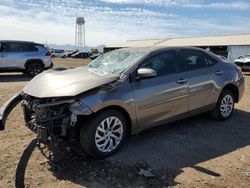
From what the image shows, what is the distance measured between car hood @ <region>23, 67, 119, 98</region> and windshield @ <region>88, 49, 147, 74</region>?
0.25m

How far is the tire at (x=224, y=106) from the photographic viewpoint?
7234mm

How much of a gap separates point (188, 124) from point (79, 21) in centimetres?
12127

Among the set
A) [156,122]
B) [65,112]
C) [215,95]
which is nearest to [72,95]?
[65,112]

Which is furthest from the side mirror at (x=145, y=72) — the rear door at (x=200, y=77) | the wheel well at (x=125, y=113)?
the rear door at (x=200, y=77)

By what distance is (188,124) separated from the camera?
7102 mm

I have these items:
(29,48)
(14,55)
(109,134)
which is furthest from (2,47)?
(109,134)

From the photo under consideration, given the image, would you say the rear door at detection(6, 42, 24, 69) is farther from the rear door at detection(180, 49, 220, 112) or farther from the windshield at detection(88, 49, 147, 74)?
the rear door at detection(180, 49, 220, 112)

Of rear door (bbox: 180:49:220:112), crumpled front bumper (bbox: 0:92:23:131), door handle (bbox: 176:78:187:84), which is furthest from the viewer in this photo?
rear door (bbox: 180:49:220:112)

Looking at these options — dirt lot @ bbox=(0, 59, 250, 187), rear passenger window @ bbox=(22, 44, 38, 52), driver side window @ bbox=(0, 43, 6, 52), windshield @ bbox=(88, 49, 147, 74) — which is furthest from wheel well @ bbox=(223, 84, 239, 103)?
driver side window @ bbox=(0, 43, 6, 52)

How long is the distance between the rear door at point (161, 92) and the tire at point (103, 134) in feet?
1.30

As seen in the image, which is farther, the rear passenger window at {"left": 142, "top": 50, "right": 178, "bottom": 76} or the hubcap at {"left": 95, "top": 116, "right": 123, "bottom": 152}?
the rear passenger window at {"left": 142, "top": 50, "right": 178, "bottom": 76}

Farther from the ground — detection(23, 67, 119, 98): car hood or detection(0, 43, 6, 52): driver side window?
detection(23, 67, 119, 98): car hood

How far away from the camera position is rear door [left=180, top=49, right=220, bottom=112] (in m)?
6.47

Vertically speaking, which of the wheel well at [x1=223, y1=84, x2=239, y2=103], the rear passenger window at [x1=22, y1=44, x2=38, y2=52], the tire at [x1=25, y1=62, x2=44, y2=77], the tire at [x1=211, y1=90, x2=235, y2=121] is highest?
the rear passenger window at [x1=22, y1=44, x2=38, y2=52]
